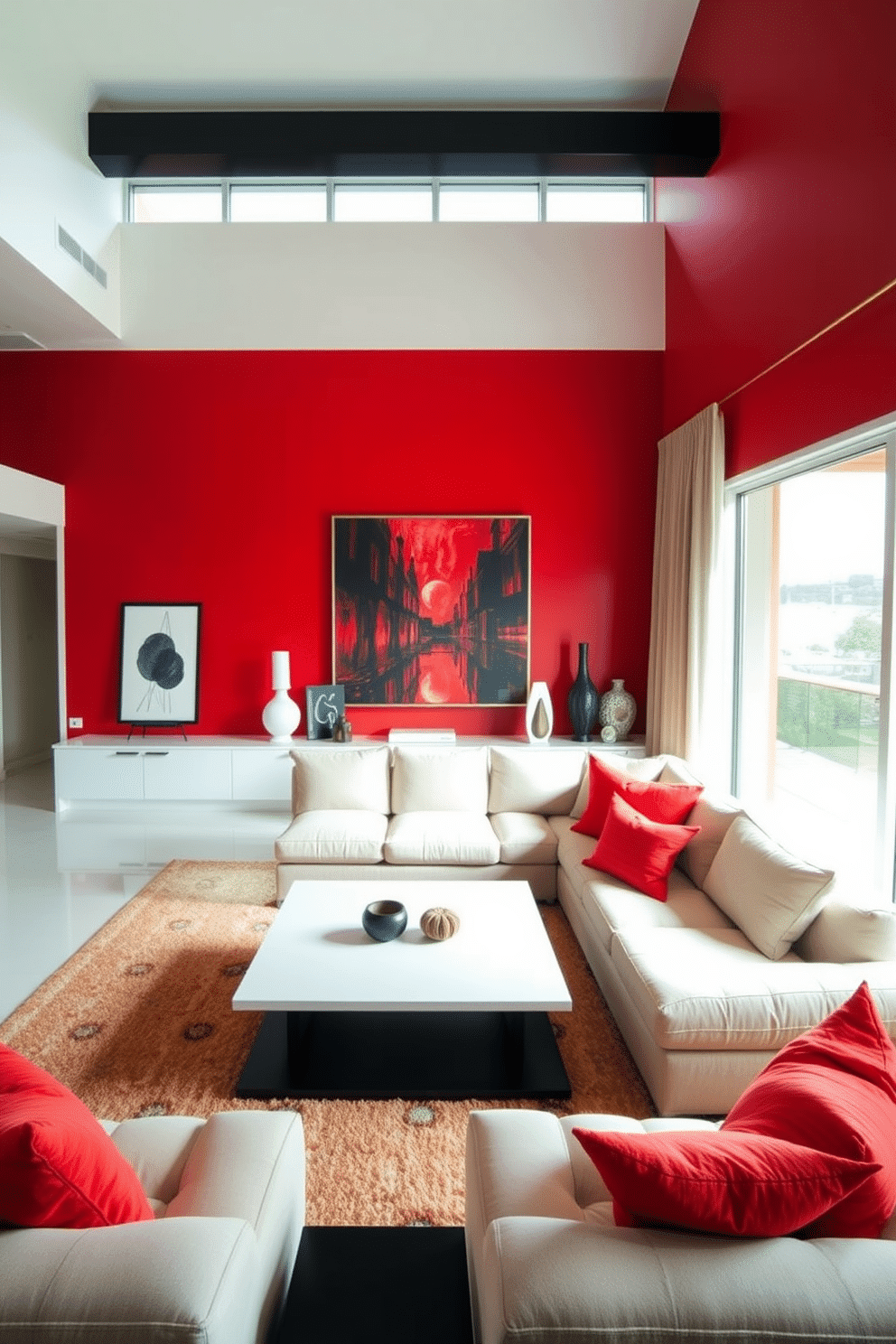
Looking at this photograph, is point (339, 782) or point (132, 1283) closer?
point (132, 1283)

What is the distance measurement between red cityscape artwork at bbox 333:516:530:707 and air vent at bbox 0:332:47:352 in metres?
2.62

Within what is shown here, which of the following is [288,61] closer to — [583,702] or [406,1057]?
[583,702]

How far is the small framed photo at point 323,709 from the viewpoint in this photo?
620 cm

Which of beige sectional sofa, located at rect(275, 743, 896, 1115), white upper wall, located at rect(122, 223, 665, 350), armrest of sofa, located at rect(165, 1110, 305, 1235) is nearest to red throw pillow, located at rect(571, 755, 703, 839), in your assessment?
beige sectional sofa, located at rect(275, 743, 896, 1115)

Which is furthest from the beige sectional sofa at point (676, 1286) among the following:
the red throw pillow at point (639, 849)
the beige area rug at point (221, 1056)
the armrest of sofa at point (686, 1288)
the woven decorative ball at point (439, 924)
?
the red throw pillow at point (639, 849)

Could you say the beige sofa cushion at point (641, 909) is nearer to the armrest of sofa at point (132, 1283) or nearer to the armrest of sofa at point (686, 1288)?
the armrest of sofa at point (686, 1288)

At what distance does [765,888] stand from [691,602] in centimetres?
257

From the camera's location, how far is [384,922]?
2.90 m

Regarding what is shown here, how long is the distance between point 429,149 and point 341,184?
4.04 feet

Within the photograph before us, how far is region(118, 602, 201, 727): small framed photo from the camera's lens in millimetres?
6293

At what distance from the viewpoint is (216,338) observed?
243 inches

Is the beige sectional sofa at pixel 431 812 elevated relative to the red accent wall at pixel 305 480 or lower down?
lower down

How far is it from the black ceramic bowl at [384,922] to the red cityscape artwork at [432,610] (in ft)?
11.3

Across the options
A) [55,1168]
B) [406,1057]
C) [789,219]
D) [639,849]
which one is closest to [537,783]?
[639,849]
